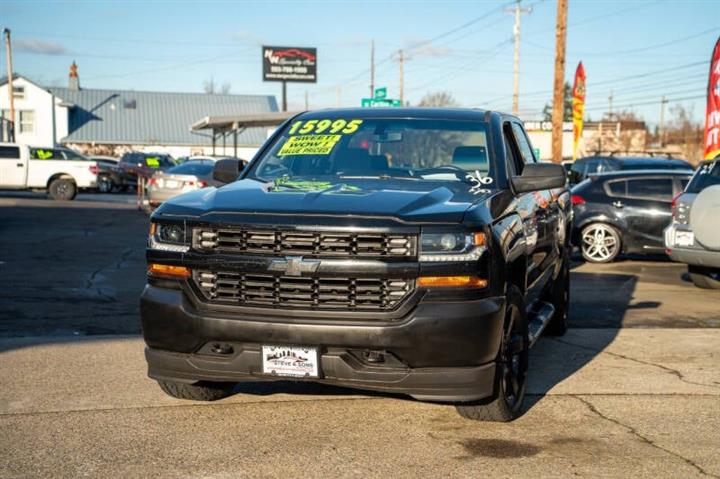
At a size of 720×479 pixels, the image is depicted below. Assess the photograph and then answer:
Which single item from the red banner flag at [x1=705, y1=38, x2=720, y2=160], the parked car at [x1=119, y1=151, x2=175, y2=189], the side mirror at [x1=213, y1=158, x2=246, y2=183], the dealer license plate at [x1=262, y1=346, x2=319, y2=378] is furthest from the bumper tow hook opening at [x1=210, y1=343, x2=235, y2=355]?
the parked car at [x1=119, y1=151, x2=175, y2=189]

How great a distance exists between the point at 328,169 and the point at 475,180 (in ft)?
3.34

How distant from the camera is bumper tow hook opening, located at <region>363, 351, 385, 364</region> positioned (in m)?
4.75

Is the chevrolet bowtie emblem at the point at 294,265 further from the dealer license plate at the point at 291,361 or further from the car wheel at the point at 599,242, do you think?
the car wheel at the point at 599,242

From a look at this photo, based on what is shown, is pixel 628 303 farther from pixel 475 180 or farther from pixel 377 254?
pixel 377 254

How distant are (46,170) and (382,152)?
27.3 metres

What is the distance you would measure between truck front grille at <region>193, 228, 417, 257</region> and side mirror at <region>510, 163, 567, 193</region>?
1468 millimetres

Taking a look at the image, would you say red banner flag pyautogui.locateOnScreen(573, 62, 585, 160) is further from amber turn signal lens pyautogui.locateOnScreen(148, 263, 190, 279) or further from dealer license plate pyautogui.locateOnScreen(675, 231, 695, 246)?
amber turn signal lens pyautogui.locateOnScreen(148, 263, 190, 279)

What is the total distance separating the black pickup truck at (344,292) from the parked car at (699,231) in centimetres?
532

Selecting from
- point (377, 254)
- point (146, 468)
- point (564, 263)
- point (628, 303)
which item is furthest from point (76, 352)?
point (628, 303)

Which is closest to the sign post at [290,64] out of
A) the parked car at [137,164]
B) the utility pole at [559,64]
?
the parked car at [137,164]

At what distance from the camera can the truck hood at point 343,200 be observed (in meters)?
4.85

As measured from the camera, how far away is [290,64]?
61.5 m

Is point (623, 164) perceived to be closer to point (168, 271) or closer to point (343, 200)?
point (343, 200)

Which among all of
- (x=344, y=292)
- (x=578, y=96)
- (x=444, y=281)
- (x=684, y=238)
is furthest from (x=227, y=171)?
(x=578, y=96)
